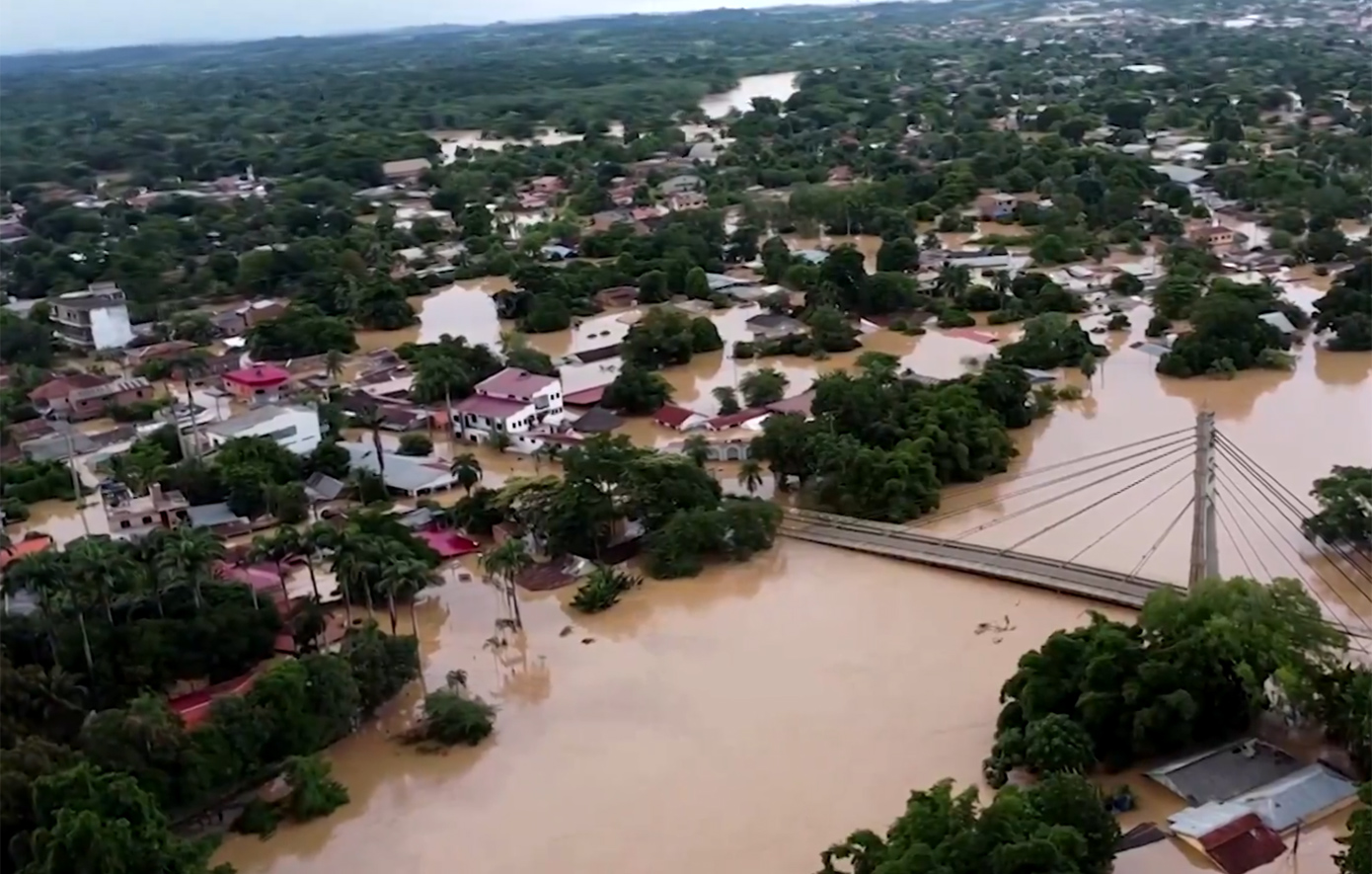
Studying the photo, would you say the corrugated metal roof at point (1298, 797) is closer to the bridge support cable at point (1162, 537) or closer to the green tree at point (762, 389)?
the bridge support cable at point (1162, 537)

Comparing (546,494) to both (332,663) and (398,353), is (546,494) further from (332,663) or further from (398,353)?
(398,353)

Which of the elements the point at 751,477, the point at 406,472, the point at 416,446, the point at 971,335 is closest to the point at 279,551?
the point at 406,472

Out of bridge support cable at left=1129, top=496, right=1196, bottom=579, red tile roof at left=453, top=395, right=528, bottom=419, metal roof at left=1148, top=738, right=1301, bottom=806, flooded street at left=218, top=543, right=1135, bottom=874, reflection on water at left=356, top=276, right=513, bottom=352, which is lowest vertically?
reflection on water at left=356, top=276, right=513, bottom=352

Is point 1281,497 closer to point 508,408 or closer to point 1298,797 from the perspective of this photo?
point 1298,797

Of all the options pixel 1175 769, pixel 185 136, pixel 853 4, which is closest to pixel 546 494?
pixel 1175 769

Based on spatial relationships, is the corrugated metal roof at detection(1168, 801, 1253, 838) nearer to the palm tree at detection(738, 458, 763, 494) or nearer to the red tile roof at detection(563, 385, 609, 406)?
the palm tree at detection(738, 458, 763, 494)

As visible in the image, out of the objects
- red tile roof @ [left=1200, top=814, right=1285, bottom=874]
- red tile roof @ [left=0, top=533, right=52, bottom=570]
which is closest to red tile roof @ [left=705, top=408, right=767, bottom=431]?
red tile roof @ [left=0, top=533, right=52, bottom=570]
